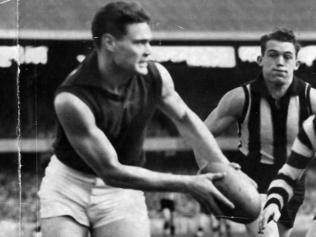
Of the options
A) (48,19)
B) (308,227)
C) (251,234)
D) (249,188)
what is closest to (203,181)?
(249,188)

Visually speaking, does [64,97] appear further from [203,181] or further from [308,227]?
[308,227]

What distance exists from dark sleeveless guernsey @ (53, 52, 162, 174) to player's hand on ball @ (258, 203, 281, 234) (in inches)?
37.7

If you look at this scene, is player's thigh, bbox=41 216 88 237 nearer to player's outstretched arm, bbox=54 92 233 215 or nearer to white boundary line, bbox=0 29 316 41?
player's outstretched arm, bbox=54 92 233 215

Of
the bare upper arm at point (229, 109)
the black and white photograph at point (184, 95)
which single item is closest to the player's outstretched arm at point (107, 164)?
the black and white photograph at point (184, 95)

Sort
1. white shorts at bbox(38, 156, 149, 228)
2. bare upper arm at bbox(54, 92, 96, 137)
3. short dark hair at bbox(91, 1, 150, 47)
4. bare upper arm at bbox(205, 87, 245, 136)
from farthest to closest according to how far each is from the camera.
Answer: bare upper arm at bbox(205, 87, 245, 136), short dark hair at bbox(91, 1, 150, 47), bare upper arm at bbox(54, 92, 96, 137), white shorts at bbox(38, 156, 149, 228)

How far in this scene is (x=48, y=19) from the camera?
482 cm

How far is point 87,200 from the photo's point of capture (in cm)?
404

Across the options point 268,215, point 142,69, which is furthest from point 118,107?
point 268,215

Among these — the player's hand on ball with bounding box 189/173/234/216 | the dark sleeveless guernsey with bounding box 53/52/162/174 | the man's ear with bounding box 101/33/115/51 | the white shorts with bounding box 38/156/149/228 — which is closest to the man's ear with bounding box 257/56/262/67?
the dark sleeveless guernsey with bounding box 53/52/162/174

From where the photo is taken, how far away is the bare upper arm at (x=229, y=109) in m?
4.76

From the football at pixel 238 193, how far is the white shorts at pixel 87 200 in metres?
0.58

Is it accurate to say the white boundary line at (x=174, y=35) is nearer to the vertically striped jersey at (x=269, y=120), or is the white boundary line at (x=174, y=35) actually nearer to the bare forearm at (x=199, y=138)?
the vertically striped jersey at (x=269, y=120)

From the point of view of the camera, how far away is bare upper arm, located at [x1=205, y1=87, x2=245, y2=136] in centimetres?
476

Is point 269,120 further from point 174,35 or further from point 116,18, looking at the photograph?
point 116,18
